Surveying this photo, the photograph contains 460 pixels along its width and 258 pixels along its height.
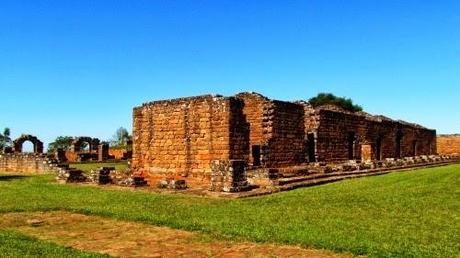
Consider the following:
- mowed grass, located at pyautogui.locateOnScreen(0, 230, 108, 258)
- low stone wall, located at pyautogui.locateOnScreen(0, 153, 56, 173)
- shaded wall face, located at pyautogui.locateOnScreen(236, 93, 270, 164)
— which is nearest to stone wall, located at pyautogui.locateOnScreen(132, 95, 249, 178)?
shaded wall face, located at pyautogui.locateOnScreen(236, 93, 270, 164)

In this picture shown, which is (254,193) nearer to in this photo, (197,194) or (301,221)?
(197,194)

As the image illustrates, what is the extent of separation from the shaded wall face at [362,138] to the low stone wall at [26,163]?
628 inches

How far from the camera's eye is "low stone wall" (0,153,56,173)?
30.4 m

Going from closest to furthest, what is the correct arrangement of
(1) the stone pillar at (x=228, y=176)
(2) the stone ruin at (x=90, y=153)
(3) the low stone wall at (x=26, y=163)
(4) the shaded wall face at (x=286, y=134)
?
(1) the stone pillar at (x=228, y=176) → (4) the shaded wall face at (x=286, y=134) → (3) the low stone wall at (x=26, y=163) → (2) the stone ruin at (x=90, y=153)

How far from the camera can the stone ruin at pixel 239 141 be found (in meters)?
19.5

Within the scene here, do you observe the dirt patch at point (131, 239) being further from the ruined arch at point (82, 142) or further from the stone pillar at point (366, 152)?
the ruined arch at point (82, 142)

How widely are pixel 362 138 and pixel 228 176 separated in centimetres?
1725

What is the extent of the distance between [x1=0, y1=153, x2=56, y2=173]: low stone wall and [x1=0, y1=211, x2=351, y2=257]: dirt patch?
19896 millimetres

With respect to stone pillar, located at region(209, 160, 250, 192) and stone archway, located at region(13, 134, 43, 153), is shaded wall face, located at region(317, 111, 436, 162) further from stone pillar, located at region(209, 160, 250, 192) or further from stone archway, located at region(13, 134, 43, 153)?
stone archway, located at region(13, 134, 43, 153)

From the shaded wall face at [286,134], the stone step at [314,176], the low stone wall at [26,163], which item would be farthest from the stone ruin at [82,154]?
the stone step at [314,176]

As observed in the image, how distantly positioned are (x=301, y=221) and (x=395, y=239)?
88.9 inches

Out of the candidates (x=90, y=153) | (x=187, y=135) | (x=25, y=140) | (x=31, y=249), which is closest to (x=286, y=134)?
(x=187, y=135)

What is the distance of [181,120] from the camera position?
2175 centimetres

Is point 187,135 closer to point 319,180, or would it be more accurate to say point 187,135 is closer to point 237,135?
point 237,135
